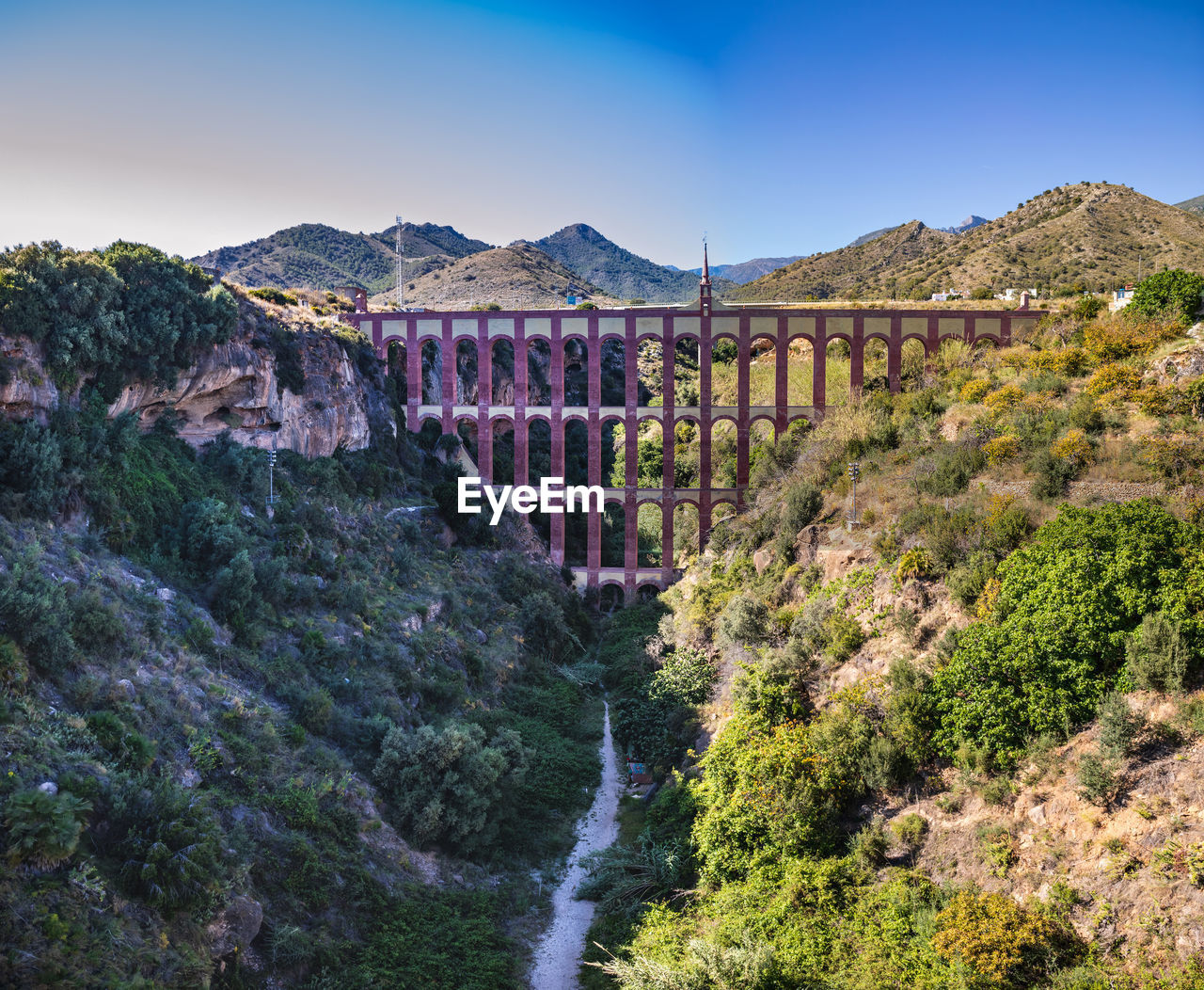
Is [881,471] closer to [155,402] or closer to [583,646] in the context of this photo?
[583,646]

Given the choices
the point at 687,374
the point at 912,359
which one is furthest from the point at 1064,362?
the point at 687,374

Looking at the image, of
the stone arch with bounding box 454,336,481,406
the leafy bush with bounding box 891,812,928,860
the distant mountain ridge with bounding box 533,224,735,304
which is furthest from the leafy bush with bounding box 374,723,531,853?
the distant mountain ridge with bounding box 533,224,735,304

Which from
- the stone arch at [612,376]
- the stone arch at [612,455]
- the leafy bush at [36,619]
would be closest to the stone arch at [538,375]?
the stone arch at [612,376]

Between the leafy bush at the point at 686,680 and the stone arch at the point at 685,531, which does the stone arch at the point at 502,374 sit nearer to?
the stone arch at the point at 685,531

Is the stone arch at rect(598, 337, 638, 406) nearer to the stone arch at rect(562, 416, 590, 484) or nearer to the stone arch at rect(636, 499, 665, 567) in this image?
the stone arch at rect(562, 416, 590, 484)

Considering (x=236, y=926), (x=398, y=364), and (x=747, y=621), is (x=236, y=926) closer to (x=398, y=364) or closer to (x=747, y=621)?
(x=747, y=621)

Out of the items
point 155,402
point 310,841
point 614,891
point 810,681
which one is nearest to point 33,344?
point 155,402
